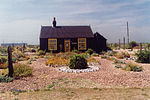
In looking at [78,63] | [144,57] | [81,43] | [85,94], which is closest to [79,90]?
[85,94]

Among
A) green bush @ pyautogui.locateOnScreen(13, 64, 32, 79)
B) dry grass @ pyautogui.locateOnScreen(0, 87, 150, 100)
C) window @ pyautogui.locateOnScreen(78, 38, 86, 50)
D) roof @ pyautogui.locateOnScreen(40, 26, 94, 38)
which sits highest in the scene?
roof @ pyautogui.locateOnScreen(40, 26, 94, 38)

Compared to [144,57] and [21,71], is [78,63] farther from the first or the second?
[144,57]

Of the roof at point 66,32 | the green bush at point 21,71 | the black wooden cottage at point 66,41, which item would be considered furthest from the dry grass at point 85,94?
the roof at point 66,32

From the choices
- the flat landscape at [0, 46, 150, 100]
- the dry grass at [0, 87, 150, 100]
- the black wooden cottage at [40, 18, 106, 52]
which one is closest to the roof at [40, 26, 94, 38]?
the black wooden cottage at [40, 18, 106, 52]

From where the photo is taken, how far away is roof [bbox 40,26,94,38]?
84.8 feet

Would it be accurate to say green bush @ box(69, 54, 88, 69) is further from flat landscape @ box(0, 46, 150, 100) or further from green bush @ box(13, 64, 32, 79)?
flat landscape @ box(0, 46, 150, 100)

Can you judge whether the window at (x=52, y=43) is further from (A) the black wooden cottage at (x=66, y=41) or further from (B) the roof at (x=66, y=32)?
(B) the roof at (x=66, y=32)

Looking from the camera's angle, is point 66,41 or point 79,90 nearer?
point 79,90

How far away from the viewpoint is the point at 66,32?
26672 millimetres

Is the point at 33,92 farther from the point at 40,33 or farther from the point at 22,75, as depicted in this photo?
the point at 40,33

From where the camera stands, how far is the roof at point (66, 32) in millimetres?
25834

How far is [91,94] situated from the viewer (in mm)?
5641

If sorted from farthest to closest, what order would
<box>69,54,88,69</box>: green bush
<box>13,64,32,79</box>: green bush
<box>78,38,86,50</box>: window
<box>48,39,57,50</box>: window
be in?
<box>78,38,86,50</box>: window < <box>48,39,57,50</box>: window < <box>69,54,88,69</box>: green bush < <box>13,64,32,79</box>: green bush

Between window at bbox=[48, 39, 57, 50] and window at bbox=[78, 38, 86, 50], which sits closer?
window at bbox=[48, 39, 57, 50]
